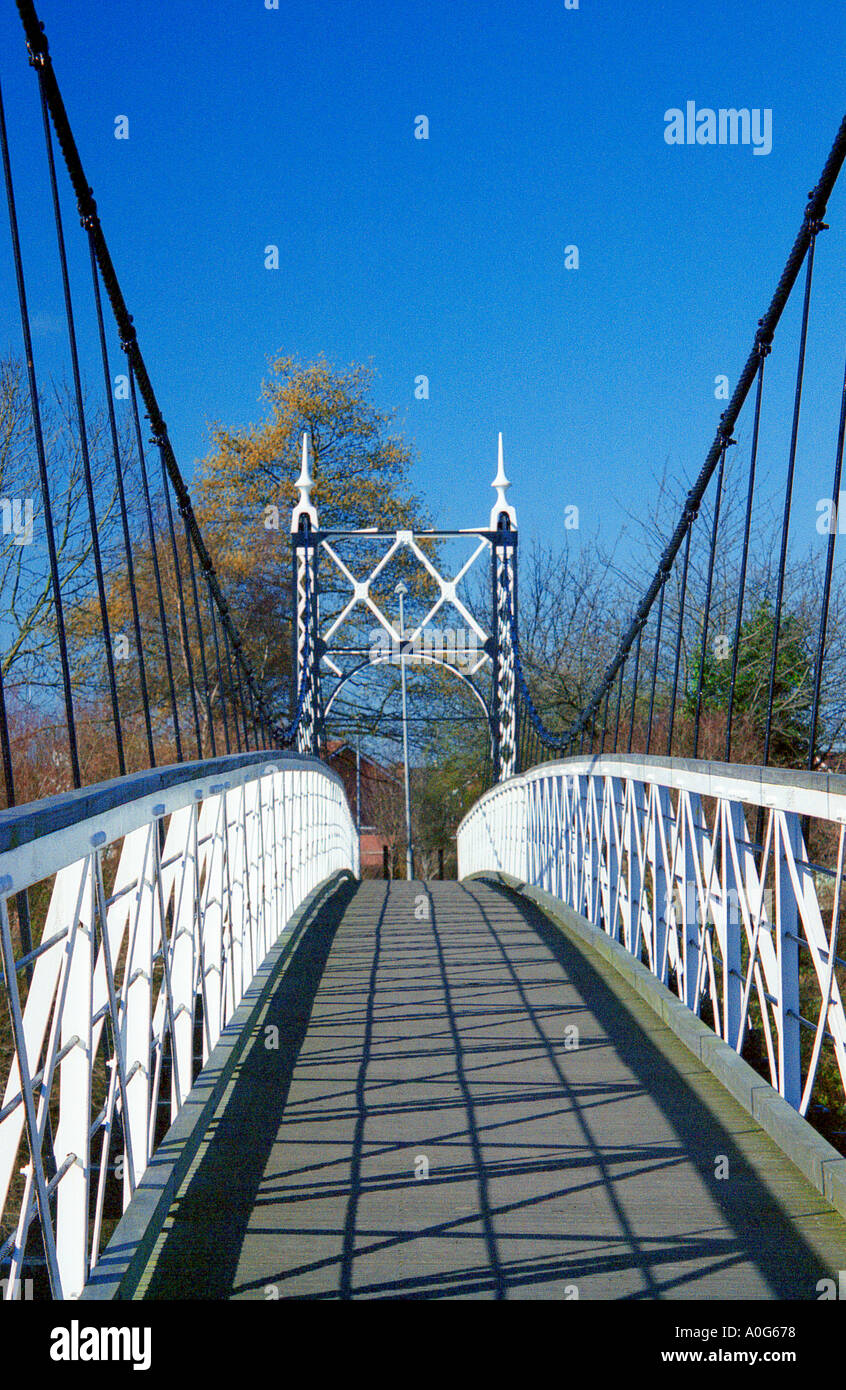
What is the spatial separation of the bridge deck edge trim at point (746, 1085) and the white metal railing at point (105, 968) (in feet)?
4.93

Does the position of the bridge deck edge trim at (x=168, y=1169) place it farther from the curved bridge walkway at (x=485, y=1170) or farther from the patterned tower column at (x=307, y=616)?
the patterned tower column at (x=307, y=616)

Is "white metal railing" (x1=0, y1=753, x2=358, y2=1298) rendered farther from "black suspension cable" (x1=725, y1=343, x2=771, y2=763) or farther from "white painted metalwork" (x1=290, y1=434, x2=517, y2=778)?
"white painted metalwork" (x1=290, y1=434, x2=517, y2=778)

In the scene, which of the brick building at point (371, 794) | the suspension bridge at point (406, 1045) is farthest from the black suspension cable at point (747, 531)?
the brick building at point (371, 794)

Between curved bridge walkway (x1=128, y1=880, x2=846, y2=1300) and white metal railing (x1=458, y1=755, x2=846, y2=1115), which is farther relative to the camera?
white metal railing (x1=458, y1=755, x2=846, y2=1115)

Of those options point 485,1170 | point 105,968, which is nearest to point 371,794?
point 485,1170

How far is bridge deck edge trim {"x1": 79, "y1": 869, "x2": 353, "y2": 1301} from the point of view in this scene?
2.21 m

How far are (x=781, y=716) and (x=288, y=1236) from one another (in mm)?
Answer: 13281

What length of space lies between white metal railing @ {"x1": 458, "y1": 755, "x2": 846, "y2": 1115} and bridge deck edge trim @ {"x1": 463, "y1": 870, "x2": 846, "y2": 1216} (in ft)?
0.18

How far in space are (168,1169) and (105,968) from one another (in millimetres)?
787

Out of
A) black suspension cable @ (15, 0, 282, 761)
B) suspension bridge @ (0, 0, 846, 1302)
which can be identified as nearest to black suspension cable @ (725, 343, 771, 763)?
suspension bridge @ (0, 0, 846, 1302)

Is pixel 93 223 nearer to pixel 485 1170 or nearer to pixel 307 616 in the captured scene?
pixel 485 1170

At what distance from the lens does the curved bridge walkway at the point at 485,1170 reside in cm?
242
